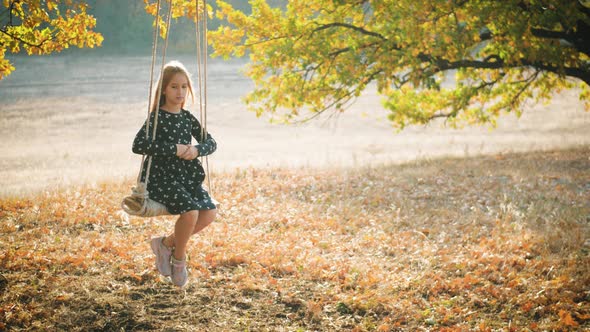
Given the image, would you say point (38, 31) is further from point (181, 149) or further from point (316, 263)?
point (316, 263)

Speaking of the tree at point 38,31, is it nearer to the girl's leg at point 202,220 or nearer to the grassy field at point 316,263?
the grassy field at point 316,263

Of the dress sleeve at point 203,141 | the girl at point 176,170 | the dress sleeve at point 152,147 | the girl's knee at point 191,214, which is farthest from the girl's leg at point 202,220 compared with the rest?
the dress sleeve at point 152,147

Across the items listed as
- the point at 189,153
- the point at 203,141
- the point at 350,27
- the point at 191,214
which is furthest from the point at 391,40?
the point at 191,214

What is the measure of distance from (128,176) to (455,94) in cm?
743

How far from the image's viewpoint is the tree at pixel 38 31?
5348 millimetres

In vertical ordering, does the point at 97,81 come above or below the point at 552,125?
above

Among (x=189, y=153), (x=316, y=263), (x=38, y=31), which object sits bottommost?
(x=316, y=263)

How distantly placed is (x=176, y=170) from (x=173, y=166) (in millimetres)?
43

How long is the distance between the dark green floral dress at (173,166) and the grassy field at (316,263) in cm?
103

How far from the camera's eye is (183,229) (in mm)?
4129

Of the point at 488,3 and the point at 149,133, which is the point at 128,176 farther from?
the point at 488,3

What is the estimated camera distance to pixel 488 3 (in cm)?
657

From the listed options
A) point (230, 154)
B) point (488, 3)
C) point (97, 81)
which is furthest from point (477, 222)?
point (97, 81)

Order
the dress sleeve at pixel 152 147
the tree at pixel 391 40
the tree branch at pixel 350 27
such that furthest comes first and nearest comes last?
the tree branch at pixel 350 27, the tree at pixel 391 40, the dress sleeve at pixel 152 147
